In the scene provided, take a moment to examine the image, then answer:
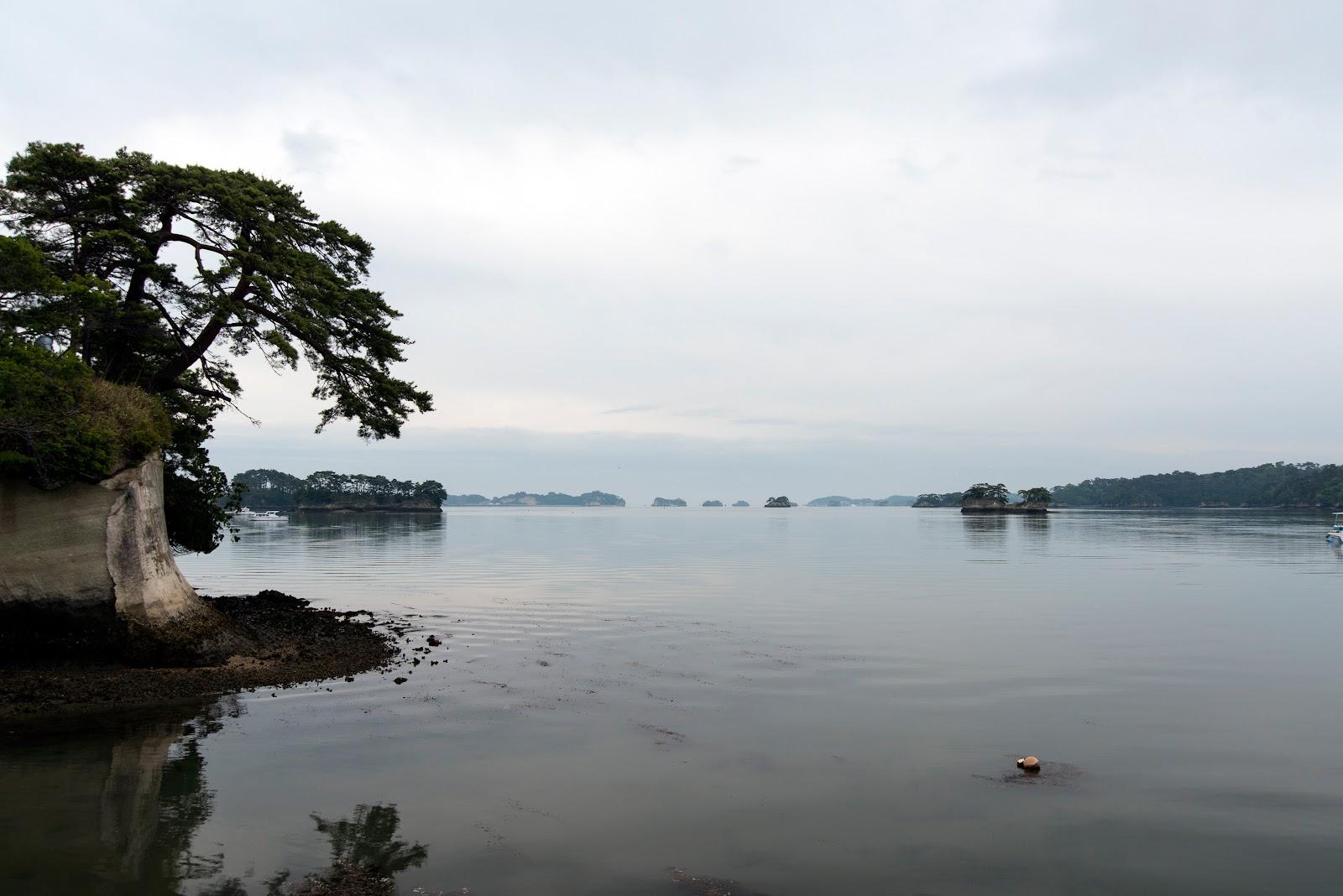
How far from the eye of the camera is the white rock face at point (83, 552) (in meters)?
17.7

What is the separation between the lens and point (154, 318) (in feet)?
69.3

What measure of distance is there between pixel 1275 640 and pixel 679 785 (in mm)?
23144

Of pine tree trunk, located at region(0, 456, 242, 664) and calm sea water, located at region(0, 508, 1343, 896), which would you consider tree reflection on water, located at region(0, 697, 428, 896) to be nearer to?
calm sea water, located at region(0, 508, 1343, 896)

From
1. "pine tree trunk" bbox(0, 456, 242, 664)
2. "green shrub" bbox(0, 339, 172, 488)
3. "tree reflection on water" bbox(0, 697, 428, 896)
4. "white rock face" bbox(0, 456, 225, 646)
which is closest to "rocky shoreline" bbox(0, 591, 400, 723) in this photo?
"pine tree trunk" bbox(0, 456, 242, 664)

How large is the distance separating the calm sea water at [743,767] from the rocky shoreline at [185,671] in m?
1.23

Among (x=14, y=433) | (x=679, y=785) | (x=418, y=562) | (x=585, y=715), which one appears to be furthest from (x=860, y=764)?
(x=418, y=562)

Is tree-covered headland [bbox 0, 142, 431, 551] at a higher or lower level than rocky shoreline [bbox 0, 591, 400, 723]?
higher

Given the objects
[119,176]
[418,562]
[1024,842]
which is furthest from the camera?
[418,562]

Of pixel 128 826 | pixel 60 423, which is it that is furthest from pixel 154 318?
pixel 128 826

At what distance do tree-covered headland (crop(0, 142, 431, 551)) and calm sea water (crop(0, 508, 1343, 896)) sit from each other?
23.0ft

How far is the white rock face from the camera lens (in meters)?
17.7

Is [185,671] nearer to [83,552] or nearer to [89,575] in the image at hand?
[89,575]

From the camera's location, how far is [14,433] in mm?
17000

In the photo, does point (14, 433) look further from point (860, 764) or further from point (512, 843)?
point (860, 764)
